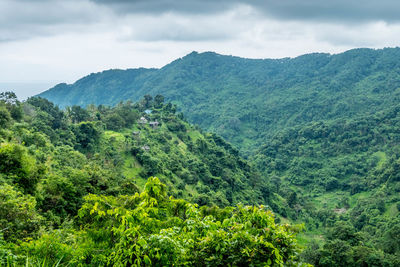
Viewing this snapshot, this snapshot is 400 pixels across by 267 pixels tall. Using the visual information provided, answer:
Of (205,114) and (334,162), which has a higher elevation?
(205,114)

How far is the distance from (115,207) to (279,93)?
153 metres

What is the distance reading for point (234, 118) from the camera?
120250 mm

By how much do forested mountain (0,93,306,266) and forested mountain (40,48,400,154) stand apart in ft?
217

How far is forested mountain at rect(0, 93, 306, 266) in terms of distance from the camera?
4.24 meters

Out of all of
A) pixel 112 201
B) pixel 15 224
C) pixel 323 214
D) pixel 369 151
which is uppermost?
pixel 112 201

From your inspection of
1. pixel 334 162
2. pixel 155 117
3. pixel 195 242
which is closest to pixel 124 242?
pixel 195 242

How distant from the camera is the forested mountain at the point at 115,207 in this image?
4.24 m

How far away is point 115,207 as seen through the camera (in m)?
5.89

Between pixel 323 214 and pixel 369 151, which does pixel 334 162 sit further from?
pixel 323 214

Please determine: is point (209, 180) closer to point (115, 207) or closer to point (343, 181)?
point (115, 207)

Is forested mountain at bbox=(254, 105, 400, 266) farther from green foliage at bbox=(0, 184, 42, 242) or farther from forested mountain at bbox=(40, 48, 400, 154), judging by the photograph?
green foliage at bbox=(0, 184, 42, 242)

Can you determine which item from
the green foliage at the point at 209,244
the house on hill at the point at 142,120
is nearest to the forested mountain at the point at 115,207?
the green foliage at the point at 209,244

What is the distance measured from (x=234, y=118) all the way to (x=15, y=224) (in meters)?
113

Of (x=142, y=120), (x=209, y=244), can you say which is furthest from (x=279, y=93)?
(x=209, y=244)
